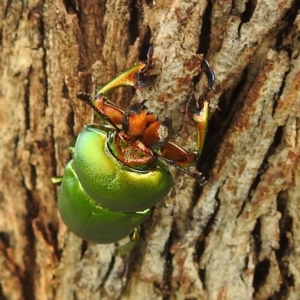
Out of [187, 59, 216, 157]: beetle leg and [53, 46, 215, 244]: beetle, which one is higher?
[187, 59, 216, 157]: beetle leg

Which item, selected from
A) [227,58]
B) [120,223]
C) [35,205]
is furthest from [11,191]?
[227,58]

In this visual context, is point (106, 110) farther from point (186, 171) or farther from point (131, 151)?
point (186, 171)

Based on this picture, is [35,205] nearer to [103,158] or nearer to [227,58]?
[103,158]

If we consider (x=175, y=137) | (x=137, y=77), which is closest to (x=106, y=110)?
(x=137, y=77)

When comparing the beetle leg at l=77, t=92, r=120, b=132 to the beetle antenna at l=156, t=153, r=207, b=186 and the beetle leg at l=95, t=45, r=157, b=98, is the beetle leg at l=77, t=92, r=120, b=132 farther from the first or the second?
the beetle antenna at l=156, t=153, r=207, b=186

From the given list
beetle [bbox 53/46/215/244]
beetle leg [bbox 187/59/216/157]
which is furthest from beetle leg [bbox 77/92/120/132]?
beetle leg [bbox 187/59/216/157]
